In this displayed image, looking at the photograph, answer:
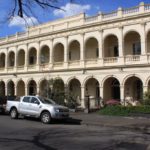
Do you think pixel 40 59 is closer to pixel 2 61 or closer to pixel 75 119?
pixel 2 61

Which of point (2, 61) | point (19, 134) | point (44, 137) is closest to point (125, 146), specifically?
point (44, 137)

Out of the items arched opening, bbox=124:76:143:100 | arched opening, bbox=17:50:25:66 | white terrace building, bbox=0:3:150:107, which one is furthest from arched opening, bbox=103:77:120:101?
arched opening, bbox=17:50:25:66

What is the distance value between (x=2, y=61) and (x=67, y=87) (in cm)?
1824

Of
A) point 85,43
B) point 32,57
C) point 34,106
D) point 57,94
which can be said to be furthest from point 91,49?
point 34,106

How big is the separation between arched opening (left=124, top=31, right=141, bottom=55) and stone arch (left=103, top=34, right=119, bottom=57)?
1257mm

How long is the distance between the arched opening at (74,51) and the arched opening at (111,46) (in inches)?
182

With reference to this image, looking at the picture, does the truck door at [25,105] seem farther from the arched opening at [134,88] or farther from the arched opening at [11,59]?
the arched opening at [11,59]

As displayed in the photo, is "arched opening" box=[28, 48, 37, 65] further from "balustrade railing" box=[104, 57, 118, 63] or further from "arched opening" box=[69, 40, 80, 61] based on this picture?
"balustrade railing" box=[104, 57, 118, 63]

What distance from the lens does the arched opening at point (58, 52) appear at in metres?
40.8

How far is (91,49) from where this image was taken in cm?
3766

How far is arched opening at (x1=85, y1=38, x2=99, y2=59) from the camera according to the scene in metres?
37.2

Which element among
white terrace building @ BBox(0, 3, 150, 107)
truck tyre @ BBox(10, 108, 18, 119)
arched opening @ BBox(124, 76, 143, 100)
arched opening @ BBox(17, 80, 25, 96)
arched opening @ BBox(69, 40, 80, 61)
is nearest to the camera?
truck tyre @ BBox(10, 108, 18, 119)

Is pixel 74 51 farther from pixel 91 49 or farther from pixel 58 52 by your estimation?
pixel 91 49

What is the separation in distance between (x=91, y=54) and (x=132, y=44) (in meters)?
5.37
